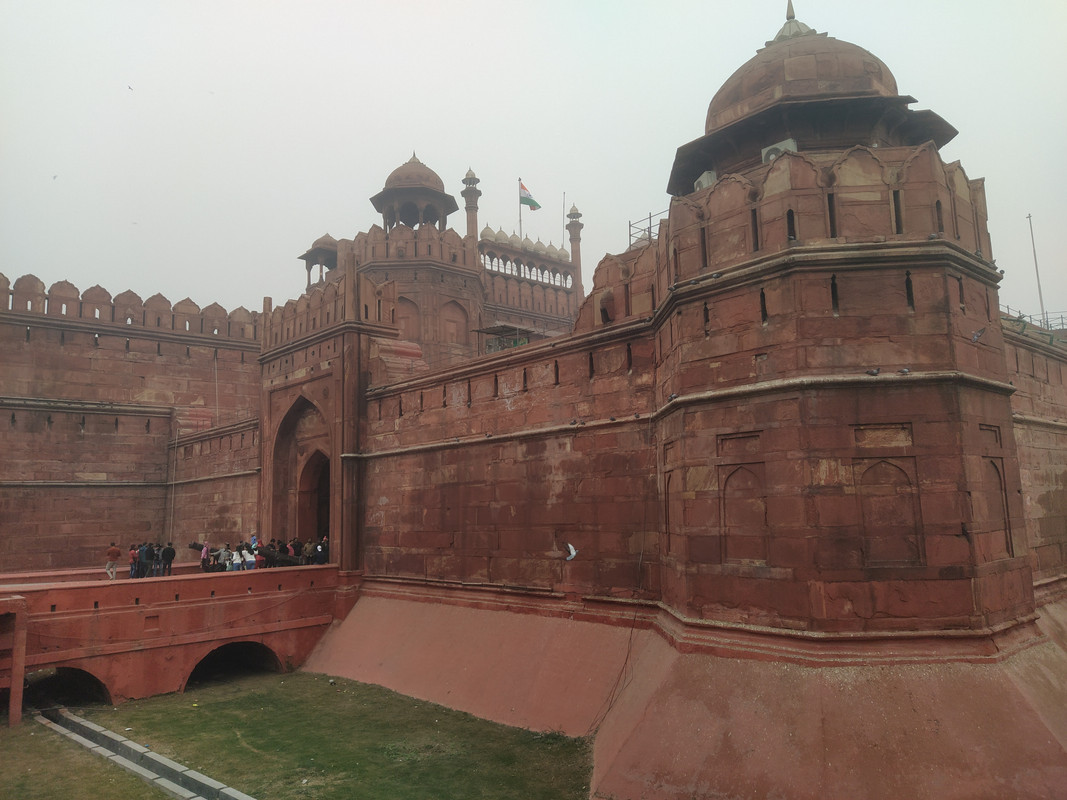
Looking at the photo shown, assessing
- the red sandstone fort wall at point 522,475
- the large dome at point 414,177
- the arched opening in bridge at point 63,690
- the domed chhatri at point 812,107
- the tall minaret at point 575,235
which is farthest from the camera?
the tall minaret at point 575,235

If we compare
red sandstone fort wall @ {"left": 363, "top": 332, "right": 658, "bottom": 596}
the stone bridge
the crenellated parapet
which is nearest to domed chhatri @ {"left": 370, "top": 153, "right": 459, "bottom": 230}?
the crenellated parapet

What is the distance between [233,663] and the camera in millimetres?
15242

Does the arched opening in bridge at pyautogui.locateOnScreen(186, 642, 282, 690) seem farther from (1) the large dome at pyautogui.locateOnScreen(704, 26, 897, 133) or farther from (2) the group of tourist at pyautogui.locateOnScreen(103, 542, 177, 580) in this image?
(1) the large dome at pyautogui.locateOnScreen(704, 26, 897, 133)

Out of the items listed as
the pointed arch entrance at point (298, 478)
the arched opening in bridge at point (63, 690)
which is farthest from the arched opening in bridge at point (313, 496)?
the arched opening in bridge at point (63, 690)

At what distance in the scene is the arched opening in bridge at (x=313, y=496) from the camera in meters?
17.8

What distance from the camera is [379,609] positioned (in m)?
14.7

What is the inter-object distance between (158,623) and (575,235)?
1040 inches

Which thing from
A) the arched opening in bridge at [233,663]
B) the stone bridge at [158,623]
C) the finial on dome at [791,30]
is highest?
the finial on dome at [791,30]

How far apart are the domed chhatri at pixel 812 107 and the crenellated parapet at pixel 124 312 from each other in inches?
783

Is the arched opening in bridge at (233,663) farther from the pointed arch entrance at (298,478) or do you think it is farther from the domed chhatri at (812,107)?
the domed chhatri at (812,107)

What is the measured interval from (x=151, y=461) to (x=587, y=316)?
17.6 meters

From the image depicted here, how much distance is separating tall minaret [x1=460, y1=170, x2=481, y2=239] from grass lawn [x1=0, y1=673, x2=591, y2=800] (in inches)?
807

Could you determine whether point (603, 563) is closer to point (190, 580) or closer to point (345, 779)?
point (345, 779)

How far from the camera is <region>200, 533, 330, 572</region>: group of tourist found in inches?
637
